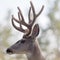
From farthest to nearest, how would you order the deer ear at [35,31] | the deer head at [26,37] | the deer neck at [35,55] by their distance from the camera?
the deer ear at [35,31], the deer head at [26,37], the deer neck at [35,55]

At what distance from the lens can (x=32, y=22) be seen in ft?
31.8

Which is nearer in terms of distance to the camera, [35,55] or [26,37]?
[35,55]

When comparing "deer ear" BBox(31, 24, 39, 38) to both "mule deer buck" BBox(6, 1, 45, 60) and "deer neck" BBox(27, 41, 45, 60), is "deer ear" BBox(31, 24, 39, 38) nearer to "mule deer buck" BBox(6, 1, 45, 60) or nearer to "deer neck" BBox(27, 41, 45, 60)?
"mule deer buck" BBox(6, 1, 45, 60)

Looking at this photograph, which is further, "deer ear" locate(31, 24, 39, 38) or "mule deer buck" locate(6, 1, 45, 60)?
"deer ear" locate(31, 24, 39, 38)

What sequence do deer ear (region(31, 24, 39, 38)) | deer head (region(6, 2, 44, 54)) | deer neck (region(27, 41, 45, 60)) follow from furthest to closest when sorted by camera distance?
deer ear (region(31, 24, 39, 38))
deer head (region(6, 2, 44, 54))
deer neck (region(27, 41, 45, 60))

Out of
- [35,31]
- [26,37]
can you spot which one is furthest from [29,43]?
[35,31]

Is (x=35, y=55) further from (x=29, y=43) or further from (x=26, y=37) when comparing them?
(x=26, y=37)

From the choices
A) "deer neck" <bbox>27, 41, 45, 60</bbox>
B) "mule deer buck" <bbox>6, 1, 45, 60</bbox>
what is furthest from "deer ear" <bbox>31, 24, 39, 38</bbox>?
"deer neck" <bbox>27, 41, 45, 60</bbox>

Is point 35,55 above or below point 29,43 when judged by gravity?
below

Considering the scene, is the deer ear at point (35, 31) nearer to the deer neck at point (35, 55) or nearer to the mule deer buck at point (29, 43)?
the mule deer buck at point (29, 43)

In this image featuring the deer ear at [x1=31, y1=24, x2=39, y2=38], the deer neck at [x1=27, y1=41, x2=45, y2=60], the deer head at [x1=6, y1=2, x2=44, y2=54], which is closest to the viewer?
the deer neck at [x1=27, y1=41, x2=45, y2=60]

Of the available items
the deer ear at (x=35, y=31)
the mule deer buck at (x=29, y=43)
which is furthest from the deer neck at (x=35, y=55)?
the deer ear at (x=35, y=31)

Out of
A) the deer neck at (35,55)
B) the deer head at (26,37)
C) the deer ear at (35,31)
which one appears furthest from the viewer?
the deer ear at (35,31)


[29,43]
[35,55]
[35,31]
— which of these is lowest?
[35,55]
